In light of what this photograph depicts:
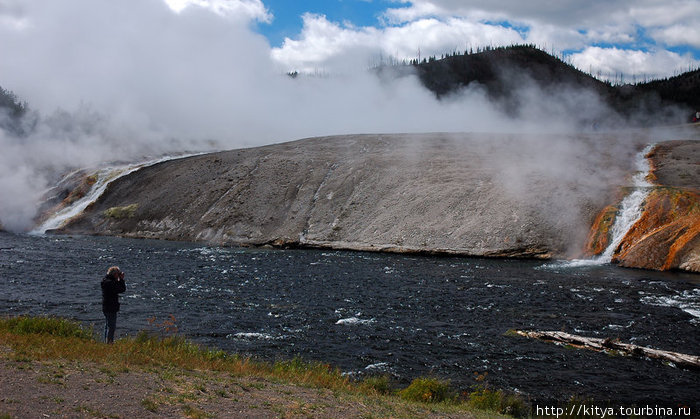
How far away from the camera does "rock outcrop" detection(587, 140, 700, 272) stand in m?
27.1

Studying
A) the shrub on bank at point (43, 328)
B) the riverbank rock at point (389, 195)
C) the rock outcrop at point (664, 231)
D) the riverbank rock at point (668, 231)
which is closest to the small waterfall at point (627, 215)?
the rock outcrop at point (664, 231)

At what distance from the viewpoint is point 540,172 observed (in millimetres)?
39031

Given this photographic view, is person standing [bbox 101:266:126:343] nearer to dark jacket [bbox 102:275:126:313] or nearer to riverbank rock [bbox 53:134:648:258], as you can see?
dark jacket [bbox 102:275:126:313]

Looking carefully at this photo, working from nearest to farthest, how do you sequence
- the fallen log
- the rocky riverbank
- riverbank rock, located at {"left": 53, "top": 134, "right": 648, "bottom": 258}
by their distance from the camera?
the fallen log
the rocky riverbank
riverbank rock, located at {"left": 53, "top": 134, "right": 648, "bottom": 258}

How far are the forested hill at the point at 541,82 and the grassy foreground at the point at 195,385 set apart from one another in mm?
101047

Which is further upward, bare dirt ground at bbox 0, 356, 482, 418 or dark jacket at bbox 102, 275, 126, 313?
dark jacket at bbox 102, 275, 126, 313

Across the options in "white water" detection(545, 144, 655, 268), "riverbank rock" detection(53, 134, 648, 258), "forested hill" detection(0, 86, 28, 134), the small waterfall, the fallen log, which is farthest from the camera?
"forested hill" detection(0, 86, 28, 134)

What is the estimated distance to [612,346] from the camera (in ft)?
49.6

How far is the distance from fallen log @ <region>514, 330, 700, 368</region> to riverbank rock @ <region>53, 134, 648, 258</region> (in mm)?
15870

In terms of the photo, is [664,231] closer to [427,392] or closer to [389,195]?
[389,195]

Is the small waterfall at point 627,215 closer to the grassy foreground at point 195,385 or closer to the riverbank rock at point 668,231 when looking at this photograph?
the riverbank rock at point 668,231

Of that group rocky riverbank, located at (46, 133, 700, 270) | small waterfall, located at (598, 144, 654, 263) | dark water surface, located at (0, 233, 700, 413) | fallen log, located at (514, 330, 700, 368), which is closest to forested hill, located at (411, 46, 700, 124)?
rocky riverbank, located at (46, 133, 700, 270)

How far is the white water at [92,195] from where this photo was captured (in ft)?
153

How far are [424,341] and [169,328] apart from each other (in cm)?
773
